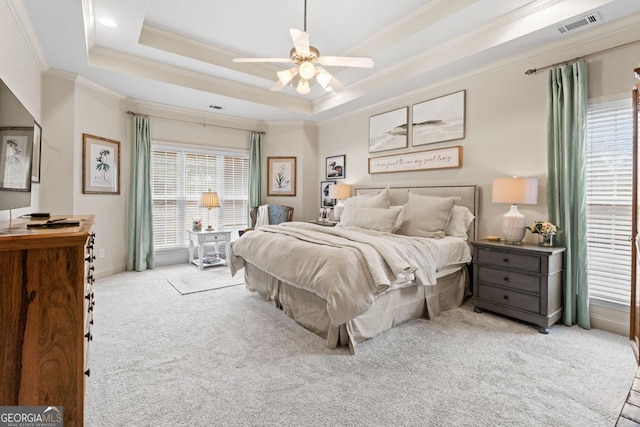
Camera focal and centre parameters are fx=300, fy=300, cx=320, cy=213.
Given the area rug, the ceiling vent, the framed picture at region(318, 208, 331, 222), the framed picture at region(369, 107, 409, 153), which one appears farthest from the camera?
the framed picture at region(318, 208, 331, 222)

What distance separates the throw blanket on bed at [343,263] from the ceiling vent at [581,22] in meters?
2.30

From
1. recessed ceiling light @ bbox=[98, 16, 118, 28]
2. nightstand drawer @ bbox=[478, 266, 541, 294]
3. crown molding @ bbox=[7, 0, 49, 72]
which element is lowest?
nightstand drawer @ bbox=[478, 266, 541, 294]

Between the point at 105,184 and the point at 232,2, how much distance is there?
315 cm

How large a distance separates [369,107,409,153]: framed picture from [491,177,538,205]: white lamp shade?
1755 mm

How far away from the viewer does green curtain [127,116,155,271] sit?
479cm

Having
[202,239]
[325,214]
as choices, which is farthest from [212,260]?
[325,214]

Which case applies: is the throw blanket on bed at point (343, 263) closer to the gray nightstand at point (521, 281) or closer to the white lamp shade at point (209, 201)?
the gray nightstand at point (521, 281)

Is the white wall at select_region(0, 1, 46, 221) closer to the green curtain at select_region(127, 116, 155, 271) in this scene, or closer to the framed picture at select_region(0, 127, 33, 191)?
the framed picture at select_region(0, 127, 33, 191)

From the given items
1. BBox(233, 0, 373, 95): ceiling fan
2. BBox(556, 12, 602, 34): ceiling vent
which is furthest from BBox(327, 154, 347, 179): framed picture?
BBox(556, 12, 602, 34): ceiling vent

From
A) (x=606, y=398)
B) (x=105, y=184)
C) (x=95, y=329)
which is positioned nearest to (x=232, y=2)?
(x=105, y=184)

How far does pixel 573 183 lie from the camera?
9.20 feet

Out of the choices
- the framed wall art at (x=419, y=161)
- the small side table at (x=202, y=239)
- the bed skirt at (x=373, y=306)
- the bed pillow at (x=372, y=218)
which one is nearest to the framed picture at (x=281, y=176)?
Result: the small side table at (x=202, y=239)

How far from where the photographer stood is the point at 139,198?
4.80 m

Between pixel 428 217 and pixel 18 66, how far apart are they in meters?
4.25
